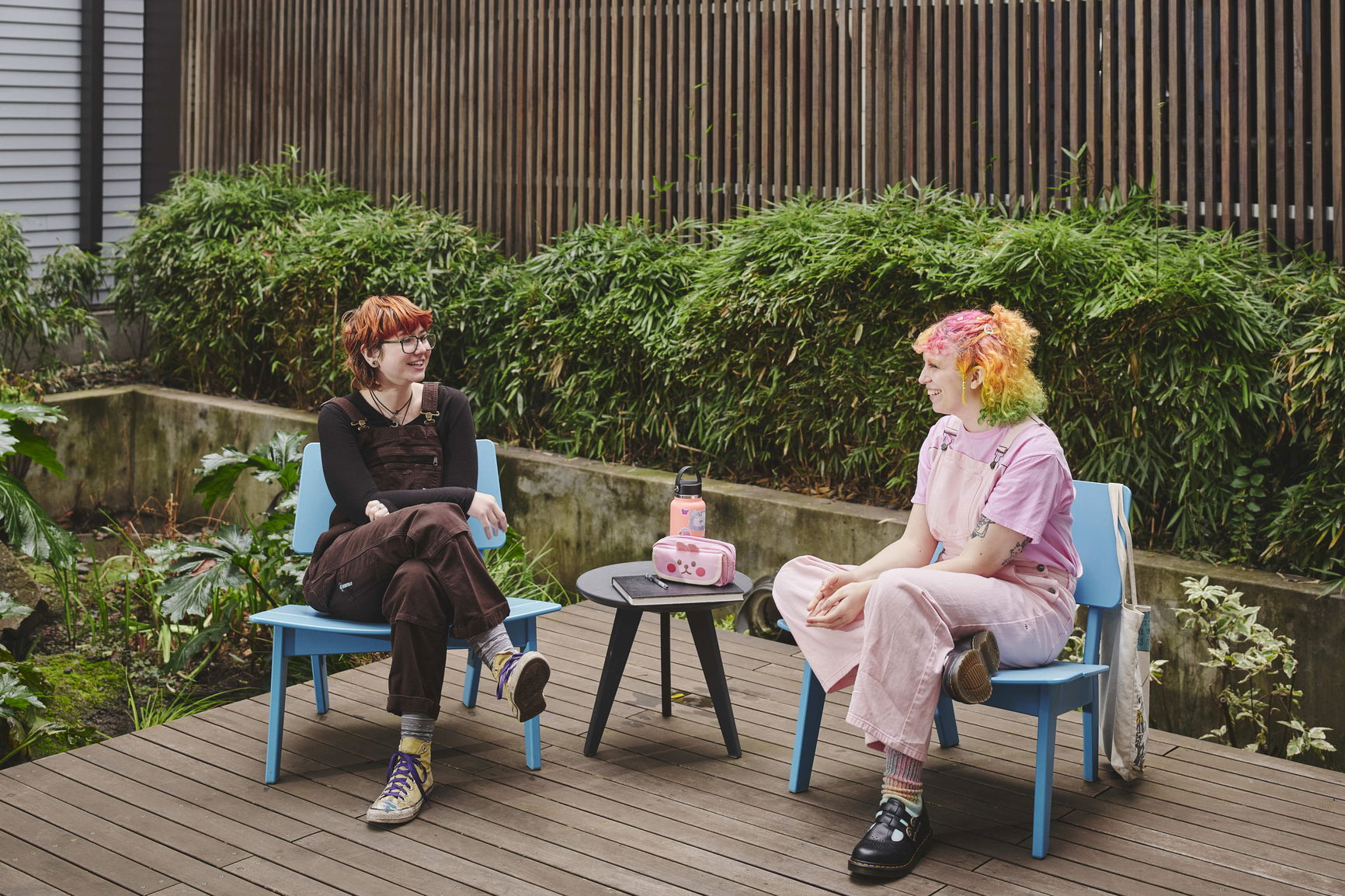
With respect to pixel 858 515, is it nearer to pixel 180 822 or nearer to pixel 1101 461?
pixel 1101 461

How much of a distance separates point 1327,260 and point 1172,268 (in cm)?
71

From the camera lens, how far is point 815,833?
12.0 feet

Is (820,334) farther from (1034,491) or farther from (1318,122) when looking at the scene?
(1034,491)

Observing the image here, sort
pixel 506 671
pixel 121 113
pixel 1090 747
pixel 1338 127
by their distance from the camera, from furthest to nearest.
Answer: pixel 121 113
pixel 1338 127
pixel 1090 747
pixel 506 671

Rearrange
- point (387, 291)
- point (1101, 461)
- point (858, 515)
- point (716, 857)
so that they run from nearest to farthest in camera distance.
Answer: point (716, 857)
point (1101, 461)
point (858, 515)
point (387, 291)

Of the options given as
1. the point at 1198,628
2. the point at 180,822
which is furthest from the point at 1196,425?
the point at 180,822

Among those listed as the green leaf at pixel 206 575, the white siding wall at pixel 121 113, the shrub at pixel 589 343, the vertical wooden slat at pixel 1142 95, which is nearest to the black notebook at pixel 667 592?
the green leaf at pixel 206 575

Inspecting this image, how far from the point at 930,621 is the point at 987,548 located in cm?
28

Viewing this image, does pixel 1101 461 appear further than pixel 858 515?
No

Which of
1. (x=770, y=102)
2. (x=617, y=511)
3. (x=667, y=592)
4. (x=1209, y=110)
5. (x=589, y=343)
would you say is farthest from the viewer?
(x=770, y=102)

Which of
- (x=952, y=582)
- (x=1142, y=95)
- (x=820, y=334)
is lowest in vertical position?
(x=952, y=582)

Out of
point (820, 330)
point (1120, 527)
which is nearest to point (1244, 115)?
point (820, 330)

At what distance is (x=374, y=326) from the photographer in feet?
13.8

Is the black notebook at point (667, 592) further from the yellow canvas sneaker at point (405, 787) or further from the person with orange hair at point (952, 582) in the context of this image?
the yellow canvas sneaker at point (405, 787)
